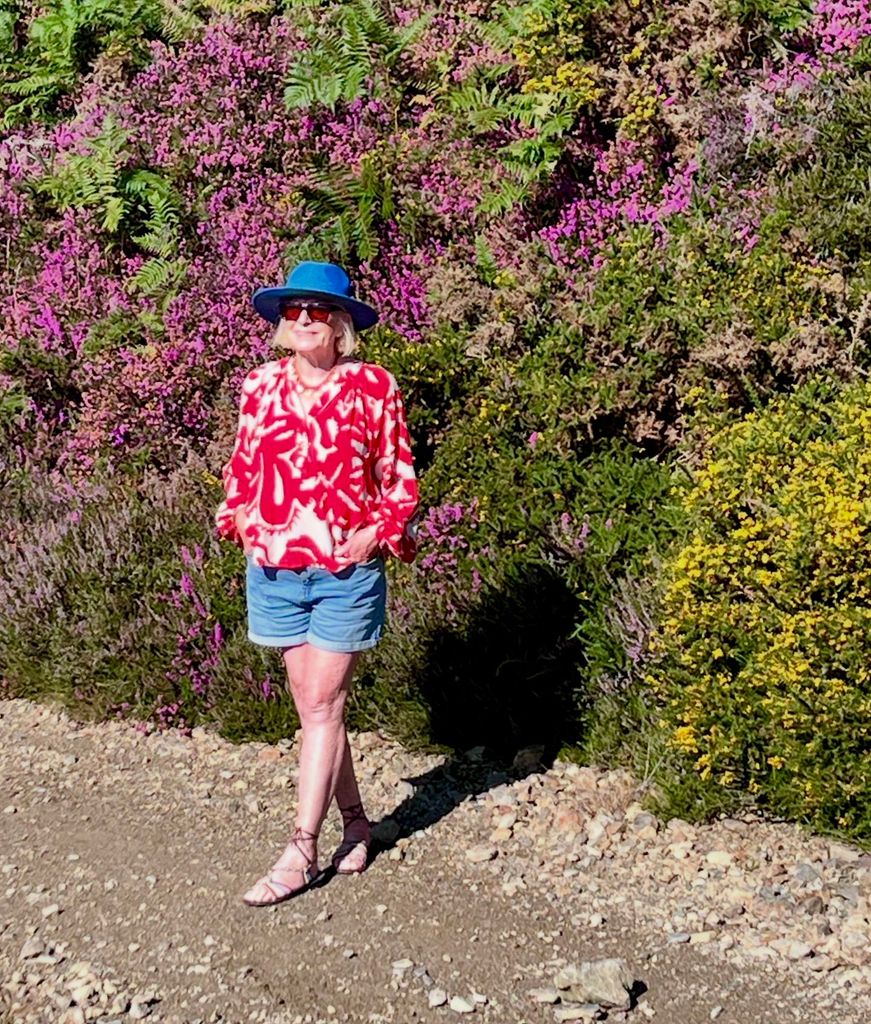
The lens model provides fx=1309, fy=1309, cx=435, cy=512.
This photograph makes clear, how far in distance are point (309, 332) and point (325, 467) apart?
1.57ft

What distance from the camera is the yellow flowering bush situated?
4699 millimetres

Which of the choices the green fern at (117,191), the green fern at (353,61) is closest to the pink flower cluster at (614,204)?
the green fern at (353,61)

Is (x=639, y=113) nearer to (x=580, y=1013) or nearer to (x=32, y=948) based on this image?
(x=580, y=1013)

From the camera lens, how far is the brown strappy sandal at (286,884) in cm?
466

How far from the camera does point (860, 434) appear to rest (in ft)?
17.0

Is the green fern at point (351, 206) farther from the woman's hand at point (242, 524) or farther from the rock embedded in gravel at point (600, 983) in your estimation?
the rock embedded in gravel at point (600, 983)

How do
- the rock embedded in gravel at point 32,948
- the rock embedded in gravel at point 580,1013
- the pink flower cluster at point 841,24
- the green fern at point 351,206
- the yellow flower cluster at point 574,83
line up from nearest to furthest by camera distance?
the rock embedded in gravel at point 580,1013 → the rock embedded in gravel at point 32,948 → the pink flower cluster at point 841,24 → the yellow flower cluster at point 574,83 → the green fern at point 351,206

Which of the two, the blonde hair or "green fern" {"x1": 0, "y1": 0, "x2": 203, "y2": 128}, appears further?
"green fern" {"x1": 0, "y1": 0, "x2": 203, "y2": 128}

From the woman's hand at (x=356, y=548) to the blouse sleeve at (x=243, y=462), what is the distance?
1.45 feet

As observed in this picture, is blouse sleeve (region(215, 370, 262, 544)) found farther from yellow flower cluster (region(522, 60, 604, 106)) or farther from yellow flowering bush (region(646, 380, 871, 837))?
yellow flower cluster (region(522, 60, 604, 106))

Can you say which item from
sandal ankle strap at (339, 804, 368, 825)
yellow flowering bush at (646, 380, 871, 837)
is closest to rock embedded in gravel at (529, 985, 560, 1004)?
sandal ankle strap at (339, 804, 368, 825)

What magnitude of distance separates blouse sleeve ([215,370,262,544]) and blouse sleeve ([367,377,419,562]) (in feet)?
1.50

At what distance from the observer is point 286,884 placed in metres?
4.69

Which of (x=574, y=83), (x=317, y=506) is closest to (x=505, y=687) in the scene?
(x=317, y=506)
